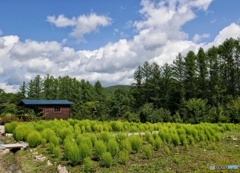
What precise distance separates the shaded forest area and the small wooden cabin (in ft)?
6.56

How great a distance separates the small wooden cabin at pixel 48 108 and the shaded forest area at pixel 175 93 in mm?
1998

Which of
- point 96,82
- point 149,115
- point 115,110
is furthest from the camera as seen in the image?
point 96,82

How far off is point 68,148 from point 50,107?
26792 mm

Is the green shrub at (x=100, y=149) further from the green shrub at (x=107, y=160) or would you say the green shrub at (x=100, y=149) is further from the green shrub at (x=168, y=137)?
the green shrub at (x=168, y=137)

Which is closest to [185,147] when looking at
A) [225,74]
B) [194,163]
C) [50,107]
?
[194,163]

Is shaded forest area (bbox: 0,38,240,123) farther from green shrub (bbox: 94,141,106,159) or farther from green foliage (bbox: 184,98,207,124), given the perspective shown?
green shrub (bbox: 94,141,106,159)

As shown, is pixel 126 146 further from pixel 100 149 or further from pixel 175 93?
pixel 175 93

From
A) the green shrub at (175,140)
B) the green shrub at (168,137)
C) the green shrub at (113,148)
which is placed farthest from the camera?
the green shrub at (168,137)

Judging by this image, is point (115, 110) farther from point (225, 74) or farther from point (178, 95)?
point (225, 74)

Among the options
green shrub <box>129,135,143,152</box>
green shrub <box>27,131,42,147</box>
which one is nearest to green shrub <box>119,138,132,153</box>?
green shrub <box>129,135,143,152</box>

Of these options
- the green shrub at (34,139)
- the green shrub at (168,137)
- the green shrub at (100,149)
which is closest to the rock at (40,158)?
the green shrub at (34,139)

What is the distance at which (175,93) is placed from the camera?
44.2 m

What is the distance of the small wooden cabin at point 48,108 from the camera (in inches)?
1294

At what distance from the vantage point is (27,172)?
816 centimetres
